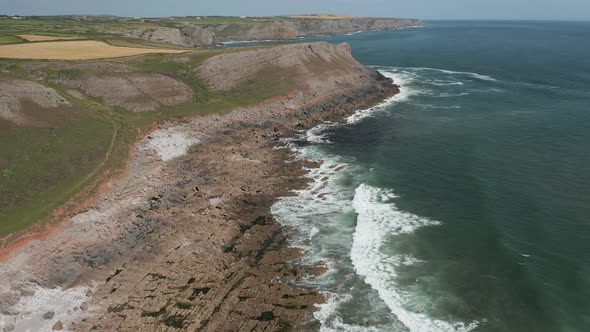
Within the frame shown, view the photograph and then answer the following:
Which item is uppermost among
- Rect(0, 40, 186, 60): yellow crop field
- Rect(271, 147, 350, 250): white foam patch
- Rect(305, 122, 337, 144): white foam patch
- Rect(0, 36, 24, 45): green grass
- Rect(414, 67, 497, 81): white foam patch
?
Rect(0, 36, 24, 45): green grass

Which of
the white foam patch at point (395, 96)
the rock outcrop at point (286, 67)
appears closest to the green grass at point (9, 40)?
the rock outcrop at point (286, 67)

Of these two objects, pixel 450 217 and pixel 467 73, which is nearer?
pixel 450 217

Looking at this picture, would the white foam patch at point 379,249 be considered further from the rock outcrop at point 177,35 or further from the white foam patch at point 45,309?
the rock outcrop at point 177,35

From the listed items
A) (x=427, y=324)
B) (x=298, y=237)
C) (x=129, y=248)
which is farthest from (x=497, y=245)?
(x=129, y=248)

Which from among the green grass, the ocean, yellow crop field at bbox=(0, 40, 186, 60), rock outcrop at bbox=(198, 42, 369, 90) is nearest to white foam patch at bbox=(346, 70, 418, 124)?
the ocean

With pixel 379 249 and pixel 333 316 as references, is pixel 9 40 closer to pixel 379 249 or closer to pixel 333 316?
pixel 379 249

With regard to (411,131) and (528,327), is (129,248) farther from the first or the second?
(411,131)

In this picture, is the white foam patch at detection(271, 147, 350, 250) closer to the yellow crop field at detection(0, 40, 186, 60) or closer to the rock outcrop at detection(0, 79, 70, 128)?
the rock outcrop at detection(0, 79, 70, 128)

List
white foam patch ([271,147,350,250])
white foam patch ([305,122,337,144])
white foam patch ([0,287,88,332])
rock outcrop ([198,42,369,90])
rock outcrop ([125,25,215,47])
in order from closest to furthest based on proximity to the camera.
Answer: white foam patch ([0,287,88,332]), white foam patch ([271,147,350,250]), white foam patch ([305,122,337,144]), rock outcrop ([198,42,369,90]), rock outcrop ([125,25,215,47])

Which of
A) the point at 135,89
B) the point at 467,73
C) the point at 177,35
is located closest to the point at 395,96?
the point at 467,73
